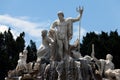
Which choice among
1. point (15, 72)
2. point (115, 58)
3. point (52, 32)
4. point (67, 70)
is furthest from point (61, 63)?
point (115, 58)

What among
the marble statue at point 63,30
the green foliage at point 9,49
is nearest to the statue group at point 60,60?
the marble statue at point 63,30

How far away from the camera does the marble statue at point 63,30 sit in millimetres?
23641

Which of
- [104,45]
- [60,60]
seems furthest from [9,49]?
[60,60]

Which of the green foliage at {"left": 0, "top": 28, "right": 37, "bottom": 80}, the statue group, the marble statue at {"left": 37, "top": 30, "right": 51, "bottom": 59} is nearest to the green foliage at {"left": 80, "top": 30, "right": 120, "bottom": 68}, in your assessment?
the green foliage at {"left": 0, "top": 28, "right": 37, "bottom": 80}

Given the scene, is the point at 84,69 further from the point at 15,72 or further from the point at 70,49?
the point at 15,72

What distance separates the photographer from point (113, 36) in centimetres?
5212

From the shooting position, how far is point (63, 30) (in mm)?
23922

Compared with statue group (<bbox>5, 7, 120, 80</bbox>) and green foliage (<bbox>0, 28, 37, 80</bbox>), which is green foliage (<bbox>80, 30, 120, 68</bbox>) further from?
statue group (<bbox>5, 7, 120, 80</bbox>)

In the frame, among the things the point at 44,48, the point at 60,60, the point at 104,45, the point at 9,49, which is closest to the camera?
the point at 60,60

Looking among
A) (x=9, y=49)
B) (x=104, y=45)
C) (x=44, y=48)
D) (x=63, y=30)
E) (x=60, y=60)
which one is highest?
(x=104, y=45)

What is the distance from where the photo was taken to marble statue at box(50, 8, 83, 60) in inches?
931

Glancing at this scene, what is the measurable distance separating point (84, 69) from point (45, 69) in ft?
6.90

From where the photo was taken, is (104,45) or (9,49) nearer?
(104,45)

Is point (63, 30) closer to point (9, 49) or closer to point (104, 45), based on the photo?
point (104, 45)
